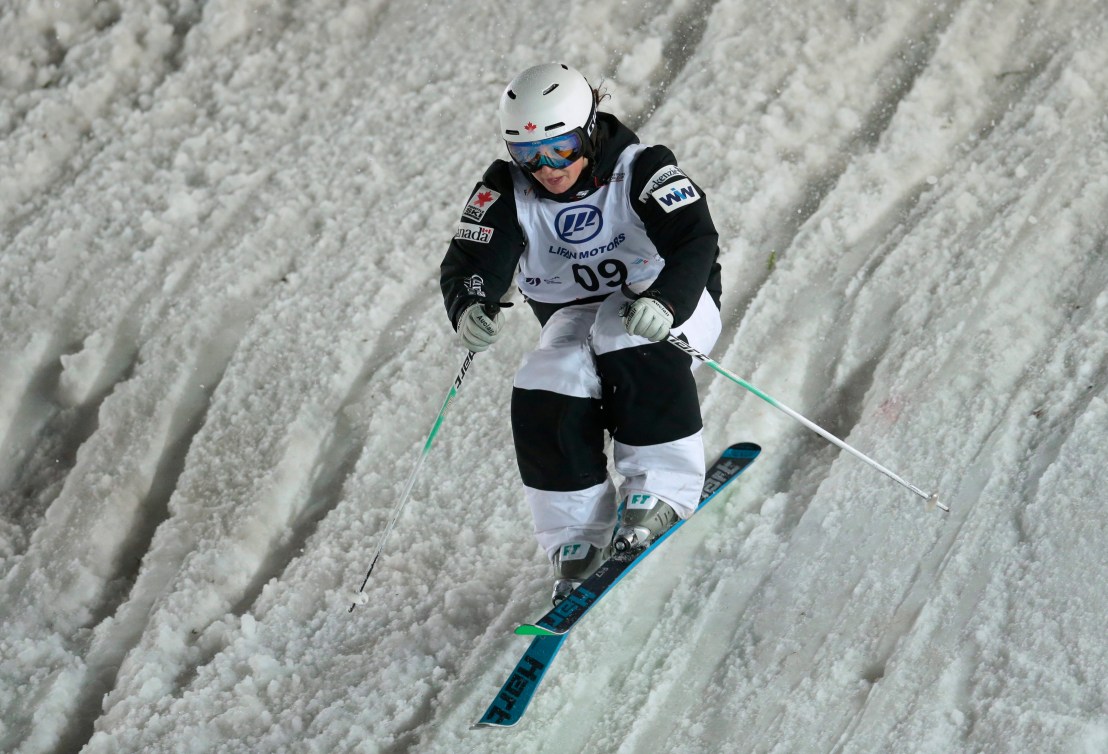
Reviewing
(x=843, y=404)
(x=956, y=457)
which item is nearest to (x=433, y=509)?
(x=843, y=404)

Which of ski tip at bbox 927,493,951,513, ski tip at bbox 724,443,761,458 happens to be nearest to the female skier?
ski tip at bbox 724,443,761,458

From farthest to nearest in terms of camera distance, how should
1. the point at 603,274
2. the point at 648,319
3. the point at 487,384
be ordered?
the point at 487,384, the point at 603,274, the point at 648,319

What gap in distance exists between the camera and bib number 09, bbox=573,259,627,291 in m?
3.26

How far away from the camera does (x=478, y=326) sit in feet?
10.1

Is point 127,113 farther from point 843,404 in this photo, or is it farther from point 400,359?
point 843,404

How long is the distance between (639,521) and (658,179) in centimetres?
99

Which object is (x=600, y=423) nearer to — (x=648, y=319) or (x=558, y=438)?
(x=558, y=438)

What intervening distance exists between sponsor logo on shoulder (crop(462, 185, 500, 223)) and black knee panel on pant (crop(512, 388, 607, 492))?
0.53 m

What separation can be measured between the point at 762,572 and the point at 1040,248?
1809 millimetres

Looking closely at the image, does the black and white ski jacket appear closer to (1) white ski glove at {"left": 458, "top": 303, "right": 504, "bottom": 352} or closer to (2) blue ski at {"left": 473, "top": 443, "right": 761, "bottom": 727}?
(1) white ski glove at {"left": 458, "top": 303, "right": 504, "bottom": 352}

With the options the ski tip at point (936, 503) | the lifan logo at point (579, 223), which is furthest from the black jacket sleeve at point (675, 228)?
the ski tip at point (936, 503)

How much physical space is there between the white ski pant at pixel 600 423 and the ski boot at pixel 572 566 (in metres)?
0.02

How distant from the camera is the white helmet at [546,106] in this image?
2.96m

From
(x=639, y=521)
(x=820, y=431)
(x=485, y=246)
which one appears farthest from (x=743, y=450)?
(x=485, y=246)
